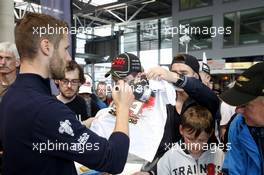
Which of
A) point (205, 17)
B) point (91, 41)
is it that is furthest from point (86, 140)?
point (91, 41)

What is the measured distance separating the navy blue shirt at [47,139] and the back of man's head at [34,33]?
4.7 inches

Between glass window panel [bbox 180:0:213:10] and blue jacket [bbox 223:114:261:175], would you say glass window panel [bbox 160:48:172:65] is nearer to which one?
glass window panel [bbox 180:0:213:10]

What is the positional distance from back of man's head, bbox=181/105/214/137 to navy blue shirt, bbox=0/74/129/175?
621mm

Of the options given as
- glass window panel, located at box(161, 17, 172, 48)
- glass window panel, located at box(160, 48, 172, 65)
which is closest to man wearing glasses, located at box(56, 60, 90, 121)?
glass window panel, located at box(161, 17, 172, 48)

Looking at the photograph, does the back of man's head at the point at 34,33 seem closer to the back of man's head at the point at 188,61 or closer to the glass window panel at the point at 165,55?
the back of man's head at the point at 188,61

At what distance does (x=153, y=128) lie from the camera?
1694 mm

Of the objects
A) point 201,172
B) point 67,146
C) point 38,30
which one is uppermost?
point 38,30

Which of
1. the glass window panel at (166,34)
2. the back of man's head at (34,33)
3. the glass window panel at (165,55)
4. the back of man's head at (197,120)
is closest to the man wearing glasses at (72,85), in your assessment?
the back of man's head at (197,120)

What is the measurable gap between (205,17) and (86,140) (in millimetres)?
12518

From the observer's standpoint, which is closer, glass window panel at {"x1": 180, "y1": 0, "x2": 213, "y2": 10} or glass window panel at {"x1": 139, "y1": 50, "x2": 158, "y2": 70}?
glass window panel at {"x1": 180, "y1": 0, "x2": 213, "y2": 10}

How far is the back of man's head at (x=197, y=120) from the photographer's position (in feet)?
5.84

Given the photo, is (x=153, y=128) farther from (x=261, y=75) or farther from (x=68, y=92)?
(x=68, y=92)

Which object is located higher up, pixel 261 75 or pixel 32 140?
pixel 261 75

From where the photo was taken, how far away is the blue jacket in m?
1.31
